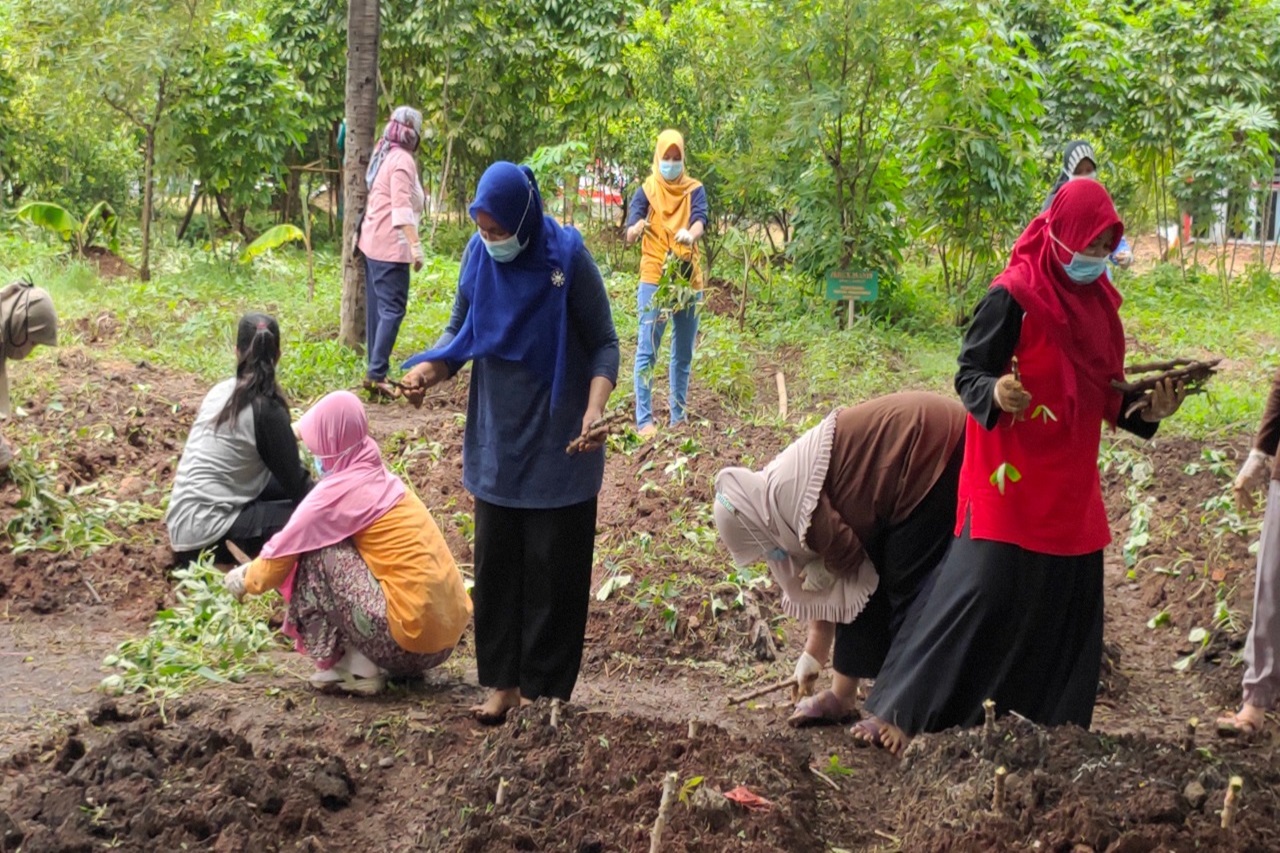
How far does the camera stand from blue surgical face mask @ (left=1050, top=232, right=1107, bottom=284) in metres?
3.71

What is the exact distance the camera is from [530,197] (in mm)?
3918

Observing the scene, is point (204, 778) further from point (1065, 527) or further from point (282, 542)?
point (1065, 527)

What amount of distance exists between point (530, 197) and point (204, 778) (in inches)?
73.9

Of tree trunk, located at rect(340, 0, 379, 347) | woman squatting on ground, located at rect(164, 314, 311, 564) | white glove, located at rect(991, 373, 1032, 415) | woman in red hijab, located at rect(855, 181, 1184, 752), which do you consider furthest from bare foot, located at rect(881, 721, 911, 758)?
tree trunk, located at rect(340, 0, 379, 347)

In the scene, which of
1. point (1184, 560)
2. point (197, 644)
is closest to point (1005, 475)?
point (1184, 560)

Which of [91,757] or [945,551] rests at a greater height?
[945,551]

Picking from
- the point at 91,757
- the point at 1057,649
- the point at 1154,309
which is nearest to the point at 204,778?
the point at 91,757

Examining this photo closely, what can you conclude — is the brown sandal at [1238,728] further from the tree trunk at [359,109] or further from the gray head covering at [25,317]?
the tree trunk at [359,109]

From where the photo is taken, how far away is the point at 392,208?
8.19 metres

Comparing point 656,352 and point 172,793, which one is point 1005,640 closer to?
point 172,793

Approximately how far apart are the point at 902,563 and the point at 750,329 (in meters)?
7.25

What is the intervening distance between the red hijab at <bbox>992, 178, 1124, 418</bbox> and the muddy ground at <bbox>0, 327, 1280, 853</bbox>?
1.07 meters

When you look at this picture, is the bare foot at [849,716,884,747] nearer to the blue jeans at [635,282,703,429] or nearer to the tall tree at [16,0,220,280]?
the blue jeans at [635,282,703,429]

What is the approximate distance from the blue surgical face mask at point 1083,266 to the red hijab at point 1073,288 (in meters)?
0.01
